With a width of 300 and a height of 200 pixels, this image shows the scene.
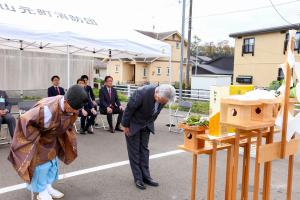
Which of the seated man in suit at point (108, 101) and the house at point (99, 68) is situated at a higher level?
the house at point (99, 68)

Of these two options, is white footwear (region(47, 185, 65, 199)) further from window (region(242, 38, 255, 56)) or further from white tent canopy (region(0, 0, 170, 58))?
window (region(242, 38, 255, 56))

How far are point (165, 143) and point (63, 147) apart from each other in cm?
350

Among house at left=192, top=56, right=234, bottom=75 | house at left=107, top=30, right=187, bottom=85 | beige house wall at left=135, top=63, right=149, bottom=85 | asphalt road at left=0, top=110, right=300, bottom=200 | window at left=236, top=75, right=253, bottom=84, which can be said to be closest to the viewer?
asphalt road at left=0, top=110, right=300, bottom=200

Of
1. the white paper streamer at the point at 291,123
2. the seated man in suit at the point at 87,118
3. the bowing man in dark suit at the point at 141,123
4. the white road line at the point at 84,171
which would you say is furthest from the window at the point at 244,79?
the white paper streamer at the point at 291,123

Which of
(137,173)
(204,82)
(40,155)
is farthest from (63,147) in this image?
(204,82)

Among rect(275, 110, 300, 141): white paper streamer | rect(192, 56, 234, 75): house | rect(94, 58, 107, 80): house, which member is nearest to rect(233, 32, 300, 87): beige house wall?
rect(192, 56, 234, 75): house

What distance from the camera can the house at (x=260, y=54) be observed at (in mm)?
20562

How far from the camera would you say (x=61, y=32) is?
692 centimetres

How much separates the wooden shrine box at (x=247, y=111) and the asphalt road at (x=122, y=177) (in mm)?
1545

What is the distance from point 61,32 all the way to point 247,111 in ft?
17.5

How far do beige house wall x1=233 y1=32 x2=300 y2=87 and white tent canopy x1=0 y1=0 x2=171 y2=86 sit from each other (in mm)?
14017

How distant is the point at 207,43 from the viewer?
196 ft

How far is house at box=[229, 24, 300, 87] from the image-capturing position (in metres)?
20.6

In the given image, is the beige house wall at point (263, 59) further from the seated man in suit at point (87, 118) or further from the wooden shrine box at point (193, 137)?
the wooden shrine box at point (193, 137)
